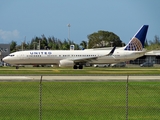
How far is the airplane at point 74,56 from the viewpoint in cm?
5959

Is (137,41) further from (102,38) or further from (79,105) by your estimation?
(102,38)

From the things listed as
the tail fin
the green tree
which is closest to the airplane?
the tail fin

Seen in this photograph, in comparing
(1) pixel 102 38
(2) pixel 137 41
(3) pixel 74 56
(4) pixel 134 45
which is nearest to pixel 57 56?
(3) pixel 74 56

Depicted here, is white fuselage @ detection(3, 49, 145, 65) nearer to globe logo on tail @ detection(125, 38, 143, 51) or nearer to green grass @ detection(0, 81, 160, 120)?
globe logo on tail @ detection(125, 38, 143, 51)

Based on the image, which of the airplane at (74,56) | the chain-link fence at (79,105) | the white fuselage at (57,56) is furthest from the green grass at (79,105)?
the white fuselage at (57,56)

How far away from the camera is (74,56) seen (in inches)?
2450

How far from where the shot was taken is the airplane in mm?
59594

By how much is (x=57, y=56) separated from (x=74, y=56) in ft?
9.87

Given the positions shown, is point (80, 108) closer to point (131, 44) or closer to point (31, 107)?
point (31, 107)

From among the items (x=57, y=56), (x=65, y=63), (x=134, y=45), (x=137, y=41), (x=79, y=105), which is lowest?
(x=79, y=105)

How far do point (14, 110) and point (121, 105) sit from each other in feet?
13.8

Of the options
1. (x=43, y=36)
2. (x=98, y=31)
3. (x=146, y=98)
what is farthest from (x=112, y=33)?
(x=146, y=98)

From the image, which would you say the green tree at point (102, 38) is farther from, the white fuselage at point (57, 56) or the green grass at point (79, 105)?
the green grass at point (79, 105)

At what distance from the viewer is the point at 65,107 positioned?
562 inches
